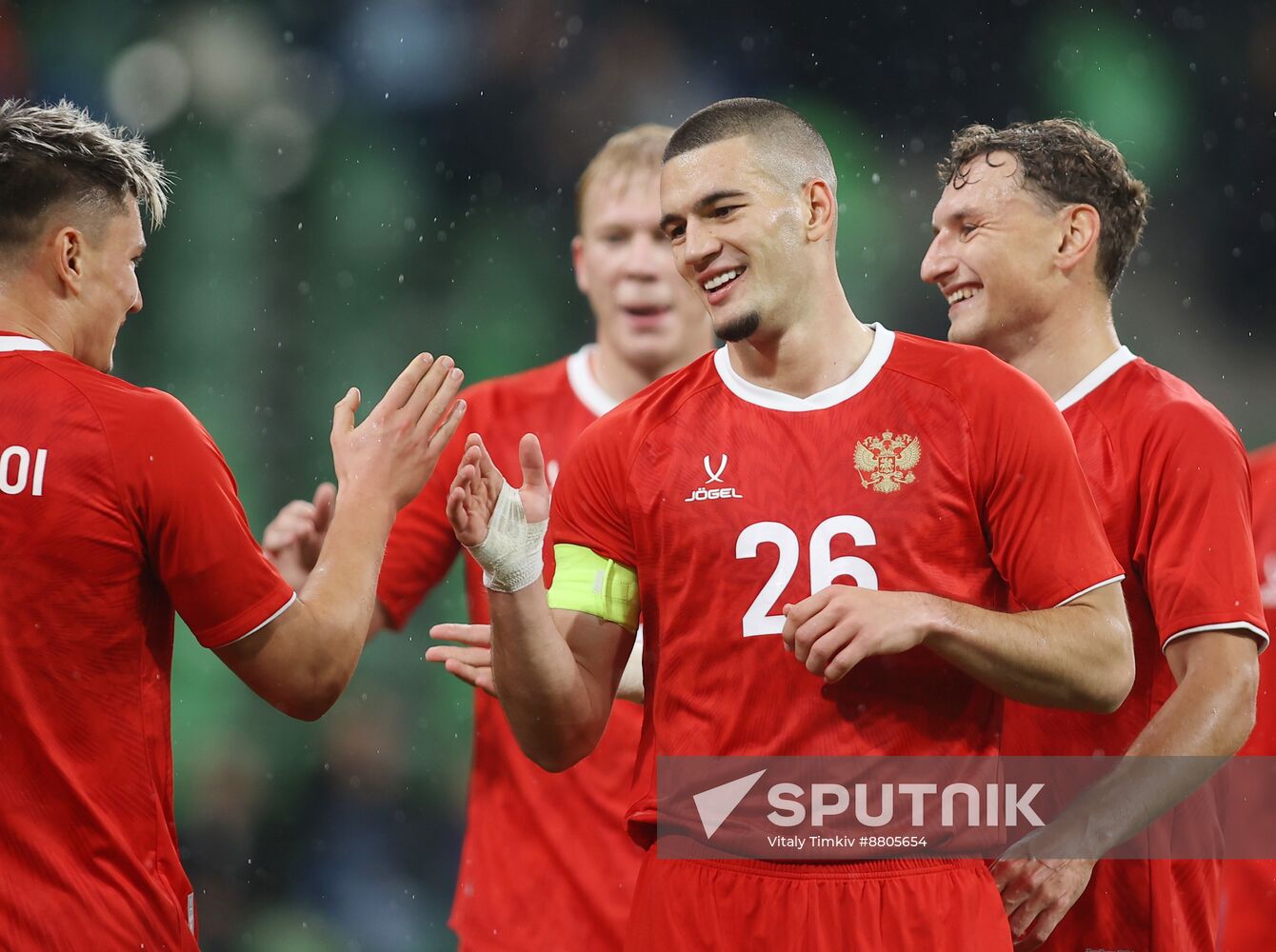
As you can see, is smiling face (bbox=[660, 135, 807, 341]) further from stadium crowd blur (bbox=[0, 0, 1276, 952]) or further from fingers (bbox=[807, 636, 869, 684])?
stadium crowd blur (bbox=[0, 0, 1276, 952])

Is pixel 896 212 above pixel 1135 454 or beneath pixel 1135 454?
above

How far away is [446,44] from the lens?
741cm

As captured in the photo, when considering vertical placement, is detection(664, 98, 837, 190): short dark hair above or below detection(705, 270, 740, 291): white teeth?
above

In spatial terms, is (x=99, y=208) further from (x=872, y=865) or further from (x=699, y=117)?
(x=872, y=865)

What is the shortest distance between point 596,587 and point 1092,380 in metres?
1.08

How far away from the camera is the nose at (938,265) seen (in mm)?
3074

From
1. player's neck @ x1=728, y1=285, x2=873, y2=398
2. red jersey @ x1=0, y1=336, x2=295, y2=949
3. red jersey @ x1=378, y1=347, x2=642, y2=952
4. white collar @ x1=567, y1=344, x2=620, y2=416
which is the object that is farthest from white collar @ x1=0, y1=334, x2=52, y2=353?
white collar @ x1=567, y1=344, x2=620, y2=416

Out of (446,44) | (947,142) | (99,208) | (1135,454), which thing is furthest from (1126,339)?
(99,208)

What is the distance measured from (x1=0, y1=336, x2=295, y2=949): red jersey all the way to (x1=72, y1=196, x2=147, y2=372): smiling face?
4.7 inches

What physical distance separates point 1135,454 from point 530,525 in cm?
110

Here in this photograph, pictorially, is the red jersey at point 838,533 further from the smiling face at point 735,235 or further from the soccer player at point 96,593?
the soccer player at point 96,593

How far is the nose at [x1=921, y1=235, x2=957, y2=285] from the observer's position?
10.1 ft

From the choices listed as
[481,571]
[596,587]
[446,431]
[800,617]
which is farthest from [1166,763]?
[481,571]

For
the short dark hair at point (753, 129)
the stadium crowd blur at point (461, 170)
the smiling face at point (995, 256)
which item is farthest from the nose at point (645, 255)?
the stadium crowd blur at point (461, 170)
